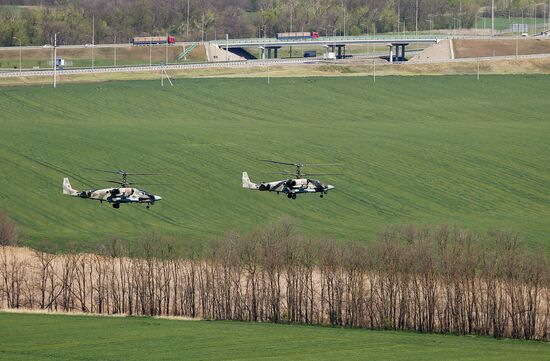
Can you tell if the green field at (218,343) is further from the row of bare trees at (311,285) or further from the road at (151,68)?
the road at (151,68)

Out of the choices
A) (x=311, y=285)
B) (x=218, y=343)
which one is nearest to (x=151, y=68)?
(x=311, y=285)

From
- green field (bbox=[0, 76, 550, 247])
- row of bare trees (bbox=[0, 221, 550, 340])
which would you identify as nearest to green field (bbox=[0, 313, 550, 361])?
row of bare trees (bbox=[0, 221, 550, 340])

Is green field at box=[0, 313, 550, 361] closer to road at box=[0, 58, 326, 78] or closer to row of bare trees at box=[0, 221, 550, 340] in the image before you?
row of bare trees at box=[0, 221, 550, 340]

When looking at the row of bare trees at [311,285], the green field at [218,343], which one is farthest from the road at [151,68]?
the green field at [218,343]

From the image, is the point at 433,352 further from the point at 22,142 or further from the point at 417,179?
the point at 22,142

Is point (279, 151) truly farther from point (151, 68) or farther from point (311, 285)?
point (151, 68)
